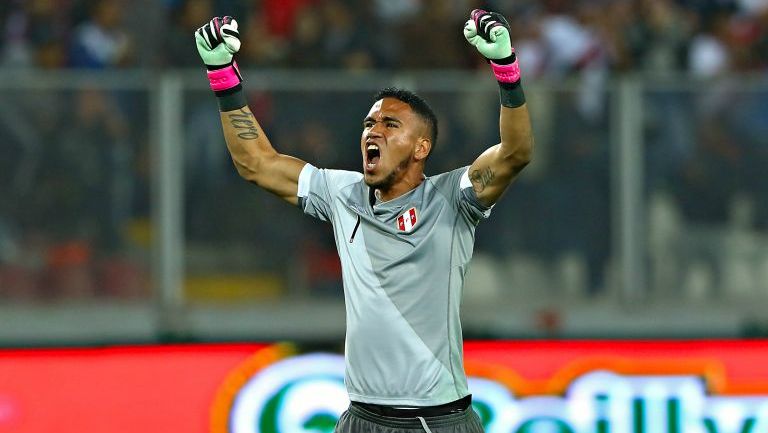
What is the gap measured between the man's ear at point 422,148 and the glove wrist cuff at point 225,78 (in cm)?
75

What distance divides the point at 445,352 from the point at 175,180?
13.9 ft

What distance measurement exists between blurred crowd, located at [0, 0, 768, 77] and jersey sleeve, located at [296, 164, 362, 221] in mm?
4794

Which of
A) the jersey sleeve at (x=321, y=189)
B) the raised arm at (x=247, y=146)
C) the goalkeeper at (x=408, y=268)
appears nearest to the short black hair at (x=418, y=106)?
the goalkeeper at (x=408, y=268)

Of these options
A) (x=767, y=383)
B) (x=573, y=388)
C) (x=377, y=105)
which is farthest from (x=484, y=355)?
(x=377, y=105)

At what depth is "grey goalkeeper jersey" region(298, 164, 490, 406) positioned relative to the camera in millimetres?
4859

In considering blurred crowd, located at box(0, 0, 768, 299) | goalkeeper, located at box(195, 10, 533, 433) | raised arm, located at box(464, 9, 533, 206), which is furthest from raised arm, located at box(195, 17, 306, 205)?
blurred crowd, located at box(0, 0, 768, 299)

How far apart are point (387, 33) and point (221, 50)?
5474mm

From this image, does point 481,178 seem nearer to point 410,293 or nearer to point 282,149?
point 410,293

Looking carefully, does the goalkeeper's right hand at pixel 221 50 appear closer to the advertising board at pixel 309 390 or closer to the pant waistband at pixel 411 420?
the pant waistband at pixel 411 420

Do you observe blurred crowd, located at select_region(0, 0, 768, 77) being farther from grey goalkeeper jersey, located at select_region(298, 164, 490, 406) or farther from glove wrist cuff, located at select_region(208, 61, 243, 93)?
grey goalkeeper jersey, located at select_region(298, 164, 490, 406)

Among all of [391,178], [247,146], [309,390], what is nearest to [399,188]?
[391,178]

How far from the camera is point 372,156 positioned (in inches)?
195

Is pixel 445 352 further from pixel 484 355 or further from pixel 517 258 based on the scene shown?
pixel 517 258

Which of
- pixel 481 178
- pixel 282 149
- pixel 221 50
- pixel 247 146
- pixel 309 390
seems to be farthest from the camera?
pixel 282 149
